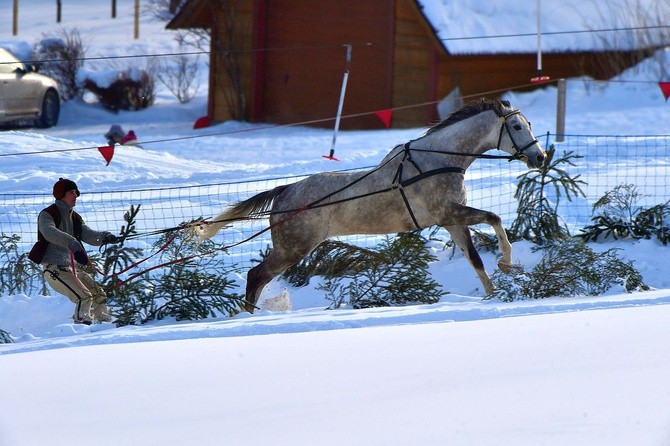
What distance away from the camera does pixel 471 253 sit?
8898 millimetres

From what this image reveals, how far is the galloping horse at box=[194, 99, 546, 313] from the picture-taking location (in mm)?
8734

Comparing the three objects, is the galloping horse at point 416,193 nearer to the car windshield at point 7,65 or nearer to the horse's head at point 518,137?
the horse's head at point 518,137

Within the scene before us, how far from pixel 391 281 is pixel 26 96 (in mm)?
13821

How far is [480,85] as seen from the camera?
2064cm

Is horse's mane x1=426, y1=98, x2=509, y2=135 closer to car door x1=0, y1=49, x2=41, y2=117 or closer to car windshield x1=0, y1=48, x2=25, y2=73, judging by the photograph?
car windshield x1=0, y1=48, x2=25, y2=73

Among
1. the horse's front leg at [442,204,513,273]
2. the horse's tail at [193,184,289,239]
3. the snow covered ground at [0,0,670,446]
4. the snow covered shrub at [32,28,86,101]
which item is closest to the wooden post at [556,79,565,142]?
the snow covered ground at [0,0,670,446]

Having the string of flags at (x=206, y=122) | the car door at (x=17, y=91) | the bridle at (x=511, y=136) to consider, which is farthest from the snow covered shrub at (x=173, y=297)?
the car door at (x=17, y=91)

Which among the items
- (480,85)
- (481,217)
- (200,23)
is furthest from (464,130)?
(200,23)

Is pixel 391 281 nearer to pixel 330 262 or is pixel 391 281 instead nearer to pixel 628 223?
pixel 330 262

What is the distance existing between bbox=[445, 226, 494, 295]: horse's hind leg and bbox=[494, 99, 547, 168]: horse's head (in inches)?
28.9

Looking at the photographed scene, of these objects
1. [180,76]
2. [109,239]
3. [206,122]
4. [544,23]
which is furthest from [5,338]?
[180,76]

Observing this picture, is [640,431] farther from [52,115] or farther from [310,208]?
[52,115]

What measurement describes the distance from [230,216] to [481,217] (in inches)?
80.7

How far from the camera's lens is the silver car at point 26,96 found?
2033cm
